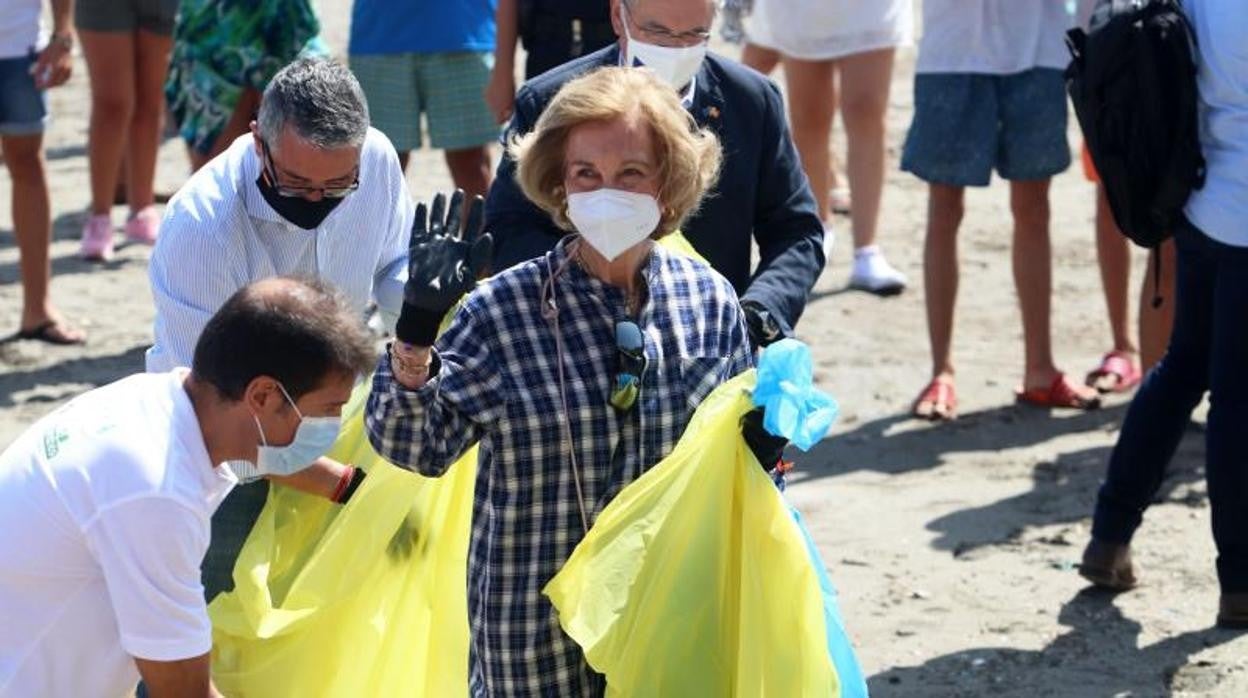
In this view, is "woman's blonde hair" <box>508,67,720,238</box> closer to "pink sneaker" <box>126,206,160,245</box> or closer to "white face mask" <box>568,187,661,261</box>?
"white face mask" <box>568,187,661,261</box>

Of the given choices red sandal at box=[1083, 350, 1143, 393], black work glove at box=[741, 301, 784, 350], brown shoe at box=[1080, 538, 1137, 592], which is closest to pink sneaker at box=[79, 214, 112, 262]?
red sandal at box=[1083, 350, 1143, 393]

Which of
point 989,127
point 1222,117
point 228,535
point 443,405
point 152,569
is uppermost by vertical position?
point 1222,117

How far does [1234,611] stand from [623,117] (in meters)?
2.48

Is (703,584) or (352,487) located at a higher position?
(703,584)

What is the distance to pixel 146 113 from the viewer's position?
9367 millimetres

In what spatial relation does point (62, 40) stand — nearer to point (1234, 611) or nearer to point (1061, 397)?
point (1061, 397)

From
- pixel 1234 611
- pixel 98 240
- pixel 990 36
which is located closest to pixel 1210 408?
pixel 1234 611

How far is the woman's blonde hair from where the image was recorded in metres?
3.87

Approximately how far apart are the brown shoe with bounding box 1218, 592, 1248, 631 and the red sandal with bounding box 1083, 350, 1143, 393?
7.26ft

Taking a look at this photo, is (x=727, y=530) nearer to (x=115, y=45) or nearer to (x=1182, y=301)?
(x=1182, y=301)

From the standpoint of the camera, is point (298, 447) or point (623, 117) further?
point (623, 117)

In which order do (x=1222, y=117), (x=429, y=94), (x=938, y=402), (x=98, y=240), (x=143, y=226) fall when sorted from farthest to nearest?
(x=143, y=226) → (x=98, y=240) → (x=429, y=94) → (x=938, y=402) → (x=1222, y=117)

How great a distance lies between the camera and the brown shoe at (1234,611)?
5570mm

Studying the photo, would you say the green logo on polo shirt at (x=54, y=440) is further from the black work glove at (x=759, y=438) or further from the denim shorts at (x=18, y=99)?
the denim shorts at (x=18, y=99)
